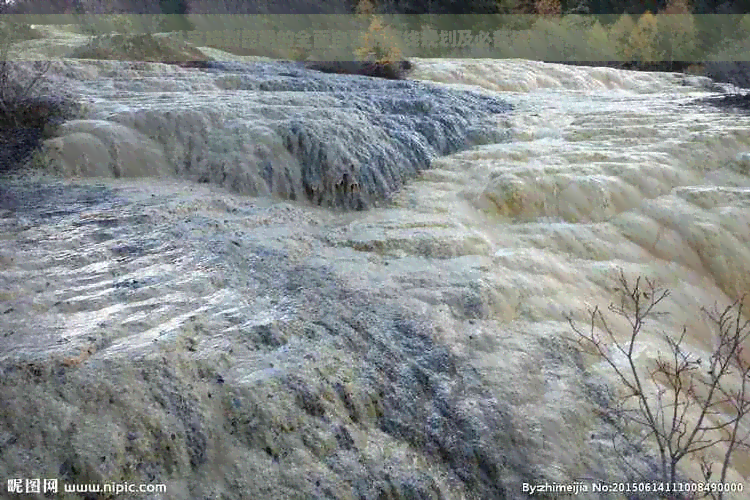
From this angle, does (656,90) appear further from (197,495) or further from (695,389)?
(197,495)

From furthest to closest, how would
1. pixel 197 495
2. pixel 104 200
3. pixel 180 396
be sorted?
pixel 104 200 → pixel 180 396 → pixel 197 495

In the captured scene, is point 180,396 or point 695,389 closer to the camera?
point 180,396

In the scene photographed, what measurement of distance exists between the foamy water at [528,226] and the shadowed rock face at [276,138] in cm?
4

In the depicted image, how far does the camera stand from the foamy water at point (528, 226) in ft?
14.6

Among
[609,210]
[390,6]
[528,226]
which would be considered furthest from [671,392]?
[390,6]

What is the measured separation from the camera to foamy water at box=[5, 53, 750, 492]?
14.6ft

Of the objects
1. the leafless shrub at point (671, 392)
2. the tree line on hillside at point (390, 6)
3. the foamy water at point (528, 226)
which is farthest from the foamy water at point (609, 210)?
the tree line on hillside at point (390, 6)

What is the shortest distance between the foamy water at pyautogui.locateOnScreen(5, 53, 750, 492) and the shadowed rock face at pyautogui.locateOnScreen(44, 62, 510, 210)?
0.13 ft

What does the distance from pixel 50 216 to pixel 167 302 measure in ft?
6.12

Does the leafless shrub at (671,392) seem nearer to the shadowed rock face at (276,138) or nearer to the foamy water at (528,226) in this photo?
the foamy water at (528,226)

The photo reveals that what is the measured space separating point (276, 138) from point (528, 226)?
9.10 ft

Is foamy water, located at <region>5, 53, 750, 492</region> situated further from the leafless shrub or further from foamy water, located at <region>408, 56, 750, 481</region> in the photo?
the leafless shrub

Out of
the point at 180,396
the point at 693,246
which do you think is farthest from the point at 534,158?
the point at 180,396

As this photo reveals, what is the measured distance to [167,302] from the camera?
4.32 metres
